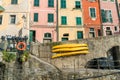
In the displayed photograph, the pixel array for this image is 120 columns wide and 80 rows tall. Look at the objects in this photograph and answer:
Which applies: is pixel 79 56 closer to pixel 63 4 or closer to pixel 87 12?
pixel 87 12

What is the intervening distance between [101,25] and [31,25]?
11.8 meters

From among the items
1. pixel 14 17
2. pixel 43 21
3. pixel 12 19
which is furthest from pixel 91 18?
pixel 12 19

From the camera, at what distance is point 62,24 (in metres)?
34.3

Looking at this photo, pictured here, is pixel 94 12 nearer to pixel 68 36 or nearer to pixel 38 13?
pixel 68 36

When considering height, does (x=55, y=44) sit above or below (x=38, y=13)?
below

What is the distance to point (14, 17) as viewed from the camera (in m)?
32.9

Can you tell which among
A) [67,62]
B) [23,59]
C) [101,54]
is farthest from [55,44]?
[23,59]

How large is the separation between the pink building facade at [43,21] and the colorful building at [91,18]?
17.6 feet

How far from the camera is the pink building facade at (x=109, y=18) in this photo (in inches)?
1407

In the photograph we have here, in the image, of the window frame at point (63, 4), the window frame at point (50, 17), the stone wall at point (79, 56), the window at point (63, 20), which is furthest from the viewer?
the window frame at point (63, 4)

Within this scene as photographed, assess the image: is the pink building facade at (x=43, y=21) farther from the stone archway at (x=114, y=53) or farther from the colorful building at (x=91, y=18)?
the stone archway at (x=114, y=53)

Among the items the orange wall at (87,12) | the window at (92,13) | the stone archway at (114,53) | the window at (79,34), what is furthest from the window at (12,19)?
the stone archway at (114,53)

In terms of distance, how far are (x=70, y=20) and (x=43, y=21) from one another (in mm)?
4520

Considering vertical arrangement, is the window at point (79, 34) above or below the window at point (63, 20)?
below
